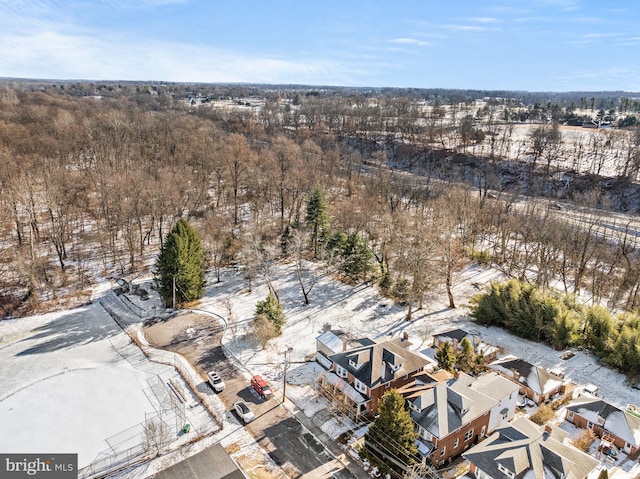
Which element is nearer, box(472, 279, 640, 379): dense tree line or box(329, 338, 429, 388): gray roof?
box(329, 338, 429, 388): gray roof

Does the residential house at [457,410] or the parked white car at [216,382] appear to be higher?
the residential house at [457,410]

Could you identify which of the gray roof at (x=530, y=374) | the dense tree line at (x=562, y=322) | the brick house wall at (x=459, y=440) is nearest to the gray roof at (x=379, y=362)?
the brick house wall at (x=459, y=440)

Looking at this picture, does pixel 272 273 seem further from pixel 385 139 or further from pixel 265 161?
pixel 385 139

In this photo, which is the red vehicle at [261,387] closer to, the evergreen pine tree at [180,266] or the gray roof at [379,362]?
the gray roof at [379,362]

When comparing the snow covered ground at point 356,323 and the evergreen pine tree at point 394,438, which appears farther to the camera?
the snow covered ground at point 356,323

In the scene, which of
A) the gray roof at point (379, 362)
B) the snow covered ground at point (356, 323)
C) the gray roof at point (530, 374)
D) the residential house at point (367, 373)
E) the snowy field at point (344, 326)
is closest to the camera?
the residential house at point (367, 373)

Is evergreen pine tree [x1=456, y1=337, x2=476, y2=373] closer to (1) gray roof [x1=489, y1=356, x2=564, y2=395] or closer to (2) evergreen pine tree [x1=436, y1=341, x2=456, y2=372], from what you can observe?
(2) evergreen pine tree [x1=436, y1=341, x2=456, y2=372]

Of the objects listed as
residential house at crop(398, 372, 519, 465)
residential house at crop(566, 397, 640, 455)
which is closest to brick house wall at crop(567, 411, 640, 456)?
residential house at crop(566, 397, 640, 455)
